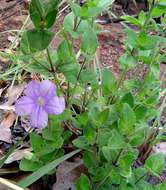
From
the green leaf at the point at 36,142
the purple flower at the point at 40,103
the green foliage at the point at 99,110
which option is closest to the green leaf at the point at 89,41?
the green foliage at the point at 99,110

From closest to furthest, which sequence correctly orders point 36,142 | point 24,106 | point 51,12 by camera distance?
point 51,12
point 24,106
point 36,142

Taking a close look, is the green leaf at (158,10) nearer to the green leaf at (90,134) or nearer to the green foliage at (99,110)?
the green foliage at (99,110)

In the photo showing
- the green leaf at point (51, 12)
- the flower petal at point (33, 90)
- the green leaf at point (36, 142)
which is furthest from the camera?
the green leaf at point (36, 142)

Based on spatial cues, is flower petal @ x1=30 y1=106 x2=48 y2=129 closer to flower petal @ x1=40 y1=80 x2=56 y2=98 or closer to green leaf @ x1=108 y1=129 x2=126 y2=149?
flower petal @ x1=40 y1=80 x2=56 y2=98

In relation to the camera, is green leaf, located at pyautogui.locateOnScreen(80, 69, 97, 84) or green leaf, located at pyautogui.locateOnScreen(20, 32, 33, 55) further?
green leaf, located at pyautogui.locateOnScreen(80, 69, 97, 84)

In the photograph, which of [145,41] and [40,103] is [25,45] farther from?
[145,41]

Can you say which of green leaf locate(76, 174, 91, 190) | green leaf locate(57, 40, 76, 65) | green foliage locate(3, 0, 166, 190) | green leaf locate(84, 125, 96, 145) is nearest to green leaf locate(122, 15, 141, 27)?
green foliage locate(3, 0, 166, 190)

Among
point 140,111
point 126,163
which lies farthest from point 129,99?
point 126,163
